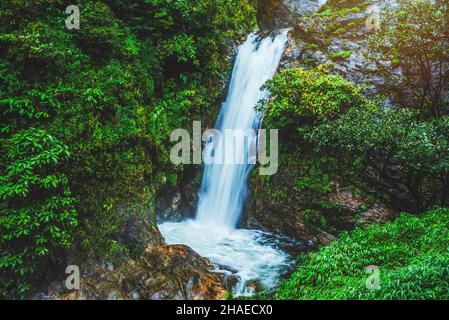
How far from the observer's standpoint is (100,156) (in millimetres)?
7738

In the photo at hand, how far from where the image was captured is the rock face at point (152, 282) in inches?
253

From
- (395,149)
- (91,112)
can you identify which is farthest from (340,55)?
(91,112)

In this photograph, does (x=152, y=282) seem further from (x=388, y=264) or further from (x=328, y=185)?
(x=328, y=185)

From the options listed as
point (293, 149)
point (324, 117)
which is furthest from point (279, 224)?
point (324, 117)

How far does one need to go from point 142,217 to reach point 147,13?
6.99 meters

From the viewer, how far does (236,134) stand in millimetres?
11844

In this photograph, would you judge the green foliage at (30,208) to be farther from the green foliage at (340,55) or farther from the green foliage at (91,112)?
the green foliage at (340,55)

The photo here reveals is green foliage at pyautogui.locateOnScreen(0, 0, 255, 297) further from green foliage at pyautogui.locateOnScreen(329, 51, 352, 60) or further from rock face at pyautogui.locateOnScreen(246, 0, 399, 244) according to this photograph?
green foliage at pyautogui.locateOnScreen(329, 51, 352, 60)

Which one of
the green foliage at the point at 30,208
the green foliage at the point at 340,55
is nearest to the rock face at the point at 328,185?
the green foliage at the point at 340,55

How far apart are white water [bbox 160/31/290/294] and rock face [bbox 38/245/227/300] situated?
1266mm

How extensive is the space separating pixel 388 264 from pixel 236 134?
705 cm

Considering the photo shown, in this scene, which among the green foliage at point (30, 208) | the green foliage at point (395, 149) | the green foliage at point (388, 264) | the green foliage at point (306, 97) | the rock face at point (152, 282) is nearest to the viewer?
the green foliage at point (388, 264)

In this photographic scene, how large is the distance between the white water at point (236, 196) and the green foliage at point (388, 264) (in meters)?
1.80
